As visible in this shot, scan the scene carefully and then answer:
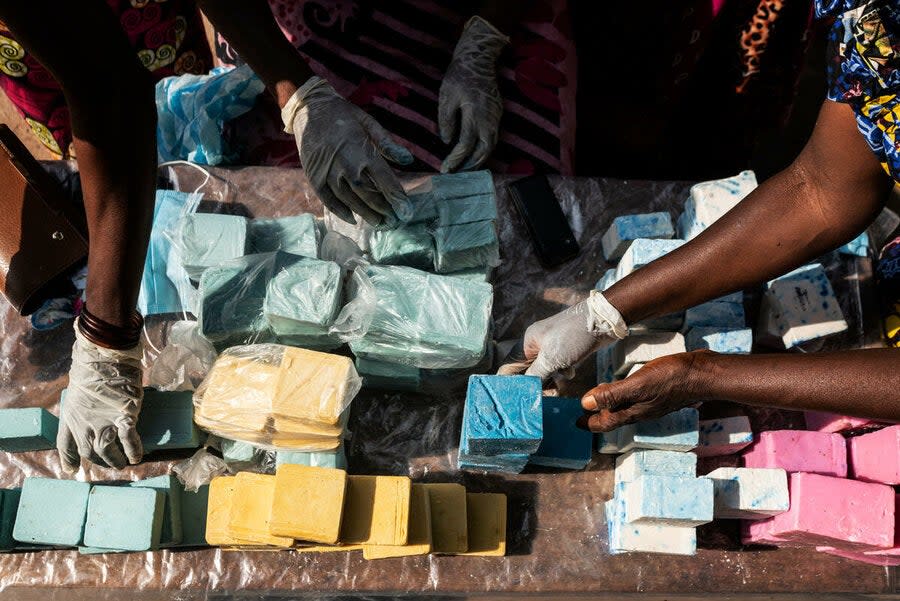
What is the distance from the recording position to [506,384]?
2.12 m

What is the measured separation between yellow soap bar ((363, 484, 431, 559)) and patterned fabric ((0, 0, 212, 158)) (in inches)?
87.6

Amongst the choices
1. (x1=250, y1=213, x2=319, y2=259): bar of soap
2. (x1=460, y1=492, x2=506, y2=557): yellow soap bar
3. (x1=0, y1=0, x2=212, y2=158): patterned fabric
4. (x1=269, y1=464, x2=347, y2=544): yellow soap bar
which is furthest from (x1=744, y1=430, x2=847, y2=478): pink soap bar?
(x1=0, y1=0, x2=212, y2=158): patterned fabric

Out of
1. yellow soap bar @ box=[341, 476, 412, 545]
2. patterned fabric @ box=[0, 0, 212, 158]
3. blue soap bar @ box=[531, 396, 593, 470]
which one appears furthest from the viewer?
patterned fabric @ box=[0, 0, 212, 158]

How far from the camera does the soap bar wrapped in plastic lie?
2227mm

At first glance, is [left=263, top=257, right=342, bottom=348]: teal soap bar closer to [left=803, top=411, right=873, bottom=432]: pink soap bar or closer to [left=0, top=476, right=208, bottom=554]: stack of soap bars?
[left=0, top=476, right=208, bottom=554]: stack of soap bars

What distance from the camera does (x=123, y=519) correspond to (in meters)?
2.11

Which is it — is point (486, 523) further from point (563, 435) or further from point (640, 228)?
point (640, 228)

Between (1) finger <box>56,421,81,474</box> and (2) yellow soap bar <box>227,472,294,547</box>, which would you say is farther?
(1) finger <box>56,421,81,474</box>

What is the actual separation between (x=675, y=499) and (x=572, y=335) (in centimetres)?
60

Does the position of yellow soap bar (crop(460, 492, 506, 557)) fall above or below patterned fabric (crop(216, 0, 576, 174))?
below

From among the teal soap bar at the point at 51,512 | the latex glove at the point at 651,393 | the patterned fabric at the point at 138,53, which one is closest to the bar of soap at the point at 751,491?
the latex glove at the point at 651,393

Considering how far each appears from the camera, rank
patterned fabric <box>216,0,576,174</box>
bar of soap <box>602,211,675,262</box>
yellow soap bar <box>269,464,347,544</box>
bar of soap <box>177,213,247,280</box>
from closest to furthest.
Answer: yellow soap bar <box>269,464,347,544</box> < bar of soap <box>177,213,247,280</box> < bar of soap <box>602,211,675,262</box> < patterned fabric <box>216,0,576,174</box>

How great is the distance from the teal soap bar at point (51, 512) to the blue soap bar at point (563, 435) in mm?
1476

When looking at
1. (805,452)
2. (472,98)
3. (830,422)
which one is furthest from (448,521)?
(472,98)
